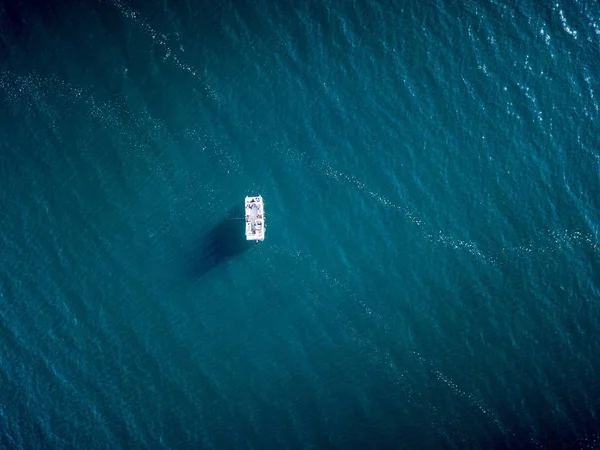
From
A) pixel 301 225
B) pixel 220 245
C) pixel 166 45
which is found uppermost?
pixel 166 45

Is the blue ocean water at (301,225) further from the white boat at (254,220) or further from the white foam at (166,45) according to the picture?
the white boat at (254,220)

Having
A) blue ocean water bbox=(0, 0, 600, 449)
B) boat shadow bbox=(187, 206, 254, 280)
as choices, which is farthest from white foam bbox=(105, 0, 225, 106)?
boat shadow bbox=(187, 206, 254, 280)

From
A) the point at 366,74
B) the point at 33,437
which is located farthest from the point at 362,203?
the point at 33,437

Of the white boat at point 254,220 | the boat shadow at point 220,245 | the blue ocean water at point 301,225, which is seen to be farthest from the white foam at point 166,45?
the boat shadow at point 220,245

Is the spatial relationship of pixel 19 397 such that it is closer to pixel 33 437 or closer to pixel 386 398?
pixel 33 437

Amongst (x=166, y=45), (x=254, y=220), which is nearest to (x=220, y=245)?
(x=254, y=220)

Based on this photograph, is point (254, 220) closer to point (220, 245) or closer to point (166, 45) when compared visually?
point (220, 245)

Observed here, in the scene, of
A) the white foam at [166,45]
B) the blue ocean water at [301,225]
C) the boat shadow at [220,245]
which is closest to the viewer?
the blue ocean water at [301,225]
